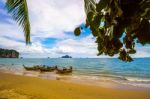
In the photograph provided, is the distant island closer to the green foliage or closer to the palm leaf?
the palm leaf

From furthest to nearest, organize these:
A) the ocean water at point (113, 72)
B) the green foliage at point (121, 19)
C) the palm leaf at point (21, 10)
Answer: the ocean water at point (113, 72) → the palm leaf at point (21, 10) → the green foliage at point (121, 19)

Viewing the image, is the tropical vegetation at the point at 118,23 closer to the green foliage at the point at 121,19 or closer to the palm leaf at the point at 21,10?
the green foliage at the point at 121,19

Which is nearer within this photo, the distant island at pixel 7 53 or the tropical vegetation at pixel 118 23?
the tropical vegetation at pixel 118 23

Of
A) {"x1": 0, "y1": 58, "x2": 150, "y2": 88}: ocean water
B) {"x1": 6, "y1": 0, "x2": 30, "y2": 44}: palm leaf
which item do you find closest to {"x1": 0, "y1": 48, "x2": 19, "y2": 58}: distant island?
{"x1": 0, "y1": 58, "x2": 150, "y2": 88}: ocean water

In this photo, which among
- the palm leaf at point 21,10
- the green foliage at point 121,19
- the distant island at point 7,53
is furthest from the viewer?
the distant island at point 7,53

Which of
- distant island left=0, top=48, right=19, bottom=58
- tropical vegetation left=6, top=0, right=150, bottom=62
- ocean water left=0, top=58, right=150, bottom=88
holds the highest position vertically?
distant island left=0, top=48, right=19, bottom=58

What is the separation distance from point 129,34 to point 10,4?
366 centimetres

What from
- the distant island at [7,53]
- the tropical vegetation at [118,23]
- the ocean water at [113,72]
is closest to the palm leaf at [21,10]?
the tropical vegetation at [118,23]

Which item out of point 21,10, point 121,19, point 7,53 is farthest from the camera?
point 7,53

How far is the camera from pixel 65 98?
9.86m

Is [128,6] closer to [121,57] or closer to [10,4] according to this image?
[121,57]

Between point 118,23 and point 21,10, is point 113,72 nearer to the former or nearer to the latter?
point 21,10

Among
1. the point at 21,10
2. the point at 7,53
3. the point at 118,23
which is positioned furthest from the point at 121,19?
the point at 7,53

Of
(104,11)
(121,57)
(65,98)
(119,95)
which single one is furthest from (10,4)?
(119,95)
